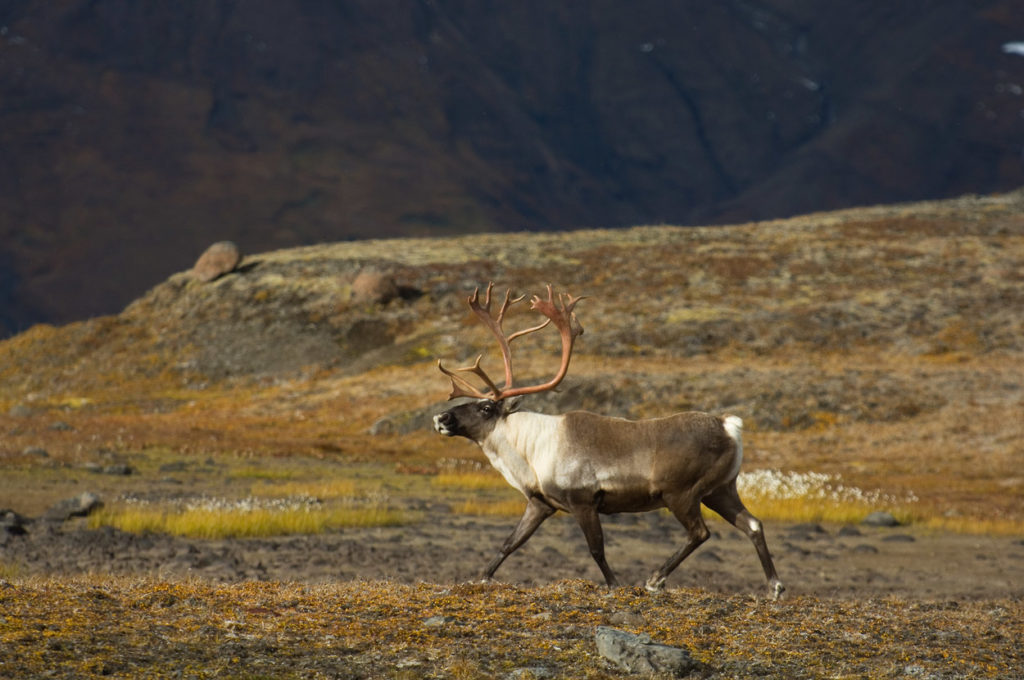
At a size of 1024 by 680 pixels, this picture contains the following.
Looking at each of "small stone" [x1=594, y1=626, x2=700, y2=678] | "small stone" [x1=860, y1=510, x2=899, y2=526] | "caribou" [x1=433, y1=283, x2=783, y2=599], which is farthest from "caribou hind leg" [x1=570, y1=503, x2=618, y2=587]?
"small stone" [x1=860, y1=510, x2=899, y2=526]

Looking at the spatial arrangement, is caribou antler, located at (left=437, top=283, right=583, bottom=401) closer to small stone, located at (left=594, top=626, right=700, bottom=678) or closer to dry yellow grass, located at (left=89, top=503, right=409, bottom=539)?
small stone, located at (left=594, top=626, right=700, bottom=678)

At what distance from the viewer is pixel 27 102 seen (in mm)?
189375

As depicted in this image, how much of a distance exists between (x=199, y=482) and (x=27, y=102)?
186 meters

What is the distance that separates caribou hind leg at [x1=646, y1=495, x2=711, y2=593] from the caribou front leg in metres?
1.23

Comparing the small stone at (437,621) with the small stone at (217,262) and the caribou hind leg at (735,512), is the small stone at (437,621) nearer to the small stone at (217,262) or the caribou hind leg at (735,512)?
the caribou hind leg at (735,512)

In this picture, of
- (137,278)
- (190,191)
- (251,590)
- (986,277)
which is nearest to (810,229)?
(986,277)

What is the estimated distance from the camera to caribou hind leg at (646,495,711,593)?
35.0 feet

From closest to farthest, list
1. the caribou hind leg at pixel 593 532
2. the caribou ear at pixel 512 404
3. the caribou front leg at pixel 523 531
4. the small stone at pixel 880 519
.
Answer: the caribou hind leg at pixel 593 532 < the caribou front leg at pixel 523 531 < the caribou ear at pixel 512 404 < the small stone at pixel 880 519

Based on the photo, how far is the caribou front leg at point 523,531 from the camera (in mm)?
10930

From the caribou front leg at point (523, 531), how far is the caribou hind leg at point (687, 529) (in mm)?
1227

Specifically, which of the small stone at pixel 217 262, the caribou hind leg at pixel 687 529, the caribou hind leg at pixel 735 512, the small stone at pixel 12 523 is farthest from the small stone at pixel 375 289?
the caribou hind leg at pixel 687 529

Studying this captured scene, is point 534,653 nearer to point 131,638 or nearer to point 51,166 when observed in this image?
point 131,638

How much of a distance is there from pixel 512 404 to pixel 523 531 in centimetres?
162

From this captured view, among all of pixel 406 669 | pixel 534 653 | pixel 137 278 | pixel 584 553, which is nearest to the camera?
pixel 406 669
